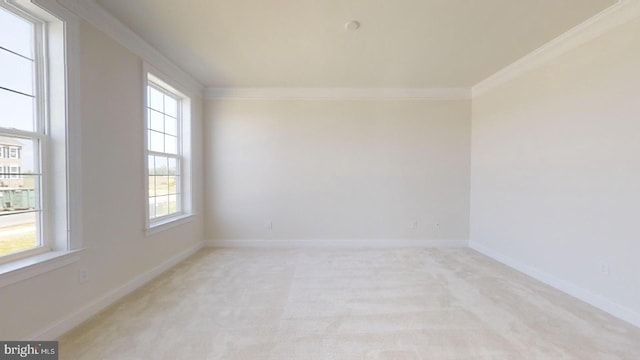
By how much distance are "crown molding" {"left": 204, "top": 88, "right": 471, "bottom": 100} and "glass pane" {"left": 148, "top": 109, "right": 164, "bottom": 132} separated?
1069 mm

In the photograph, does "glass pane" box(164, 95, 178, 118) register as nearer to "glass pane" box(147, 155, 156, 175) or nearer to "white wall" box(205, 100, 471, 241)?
"white wall" box(205, 100, 471, 241)

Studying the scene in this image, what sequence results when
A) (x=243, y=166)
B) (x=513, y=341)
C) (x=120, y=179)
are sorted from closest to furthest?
(x=513, y=341), (x=120, y=179), (x=243, y=166)

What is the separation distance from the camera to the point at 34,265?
1819mm

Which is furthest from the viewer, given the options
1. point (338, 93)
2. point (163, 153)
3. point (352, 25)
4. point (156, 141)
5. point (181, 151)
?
point (338, 93)

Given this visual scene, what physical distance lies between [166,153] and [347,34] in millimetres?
2722

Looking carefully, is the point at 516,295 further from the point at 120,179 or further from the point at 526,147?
the point at 120,179

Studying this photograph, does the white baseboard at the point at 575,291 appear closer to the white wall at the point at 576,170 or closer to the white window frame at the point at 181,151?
the white wall at the point at 576,170

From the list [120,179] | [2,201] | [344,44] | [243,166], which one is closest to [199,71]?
[243,166]

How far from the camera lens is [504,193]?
373 cm

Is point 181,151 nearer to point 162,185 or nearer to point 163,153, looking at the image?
point 163,153

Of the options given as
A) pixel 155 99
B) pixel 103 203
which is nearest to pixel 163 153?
pixel 155 99

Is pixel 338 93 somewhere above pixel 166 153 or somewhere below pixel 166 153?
above

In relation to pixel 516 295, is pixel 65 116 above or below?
above

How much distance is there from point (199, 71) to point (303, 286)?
3.11 metres
